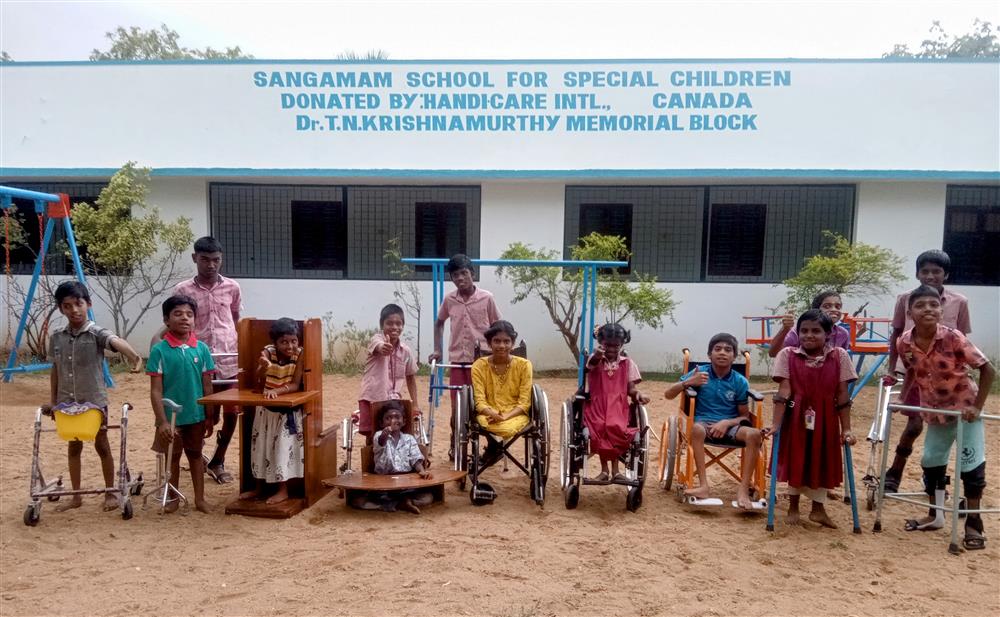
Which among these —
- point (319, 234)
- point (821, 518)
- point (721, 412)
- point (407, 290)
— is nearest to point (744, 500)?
point (821, 518)

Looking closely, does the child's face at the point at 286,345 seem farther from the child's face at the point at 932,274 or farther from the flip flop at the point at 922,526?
the child's face at the point at 932,274

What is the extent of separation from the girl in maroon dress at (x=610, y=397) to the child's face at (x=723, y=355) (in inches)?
20.4

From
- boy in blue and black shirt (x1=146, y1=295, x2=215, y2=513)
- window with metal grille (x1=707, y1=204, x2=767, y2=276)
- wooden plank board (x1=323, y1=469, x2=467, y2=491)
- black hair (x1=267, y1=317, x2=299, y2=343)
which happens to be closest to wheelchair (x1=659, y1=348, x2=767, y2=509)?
wooden plank board (x1=323, y1=469, x2=467, y2=491)

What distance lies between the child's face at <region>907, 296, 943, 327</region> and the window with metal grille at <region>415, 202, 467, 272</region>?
7443 millimetres

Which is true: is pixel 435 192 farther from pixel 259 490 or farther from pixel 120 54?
pixel 120 54

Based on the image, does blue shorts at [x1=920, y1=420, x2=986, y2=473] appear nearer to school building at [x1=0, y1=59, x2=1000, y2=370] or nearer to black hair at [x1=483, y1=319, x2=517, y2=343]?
black hair at [x1=483, y1=319, x2=517, y2=343]

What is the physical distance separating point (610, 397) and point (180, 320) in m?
2.75

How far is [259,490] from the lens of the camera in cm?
432

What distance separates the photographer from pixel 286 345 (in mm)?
4211

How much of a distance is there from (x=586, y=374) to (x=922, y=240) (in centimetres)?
756

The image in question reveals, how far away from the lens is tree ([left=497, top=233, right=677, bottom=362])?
9.03 m

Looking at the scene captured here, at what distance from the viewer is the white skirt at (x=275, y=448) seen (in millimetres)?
4180

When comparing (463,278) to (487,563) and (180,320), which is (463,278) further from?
(487,563)

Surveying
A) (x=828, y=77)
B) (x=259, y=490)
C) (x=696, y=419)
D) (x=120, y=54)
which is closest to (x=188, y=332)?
(x=259, y=490)
